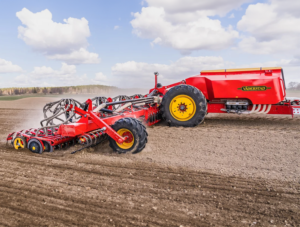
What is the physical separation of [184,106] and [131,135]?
2.67 meters

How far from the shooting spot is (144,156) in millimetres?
4980

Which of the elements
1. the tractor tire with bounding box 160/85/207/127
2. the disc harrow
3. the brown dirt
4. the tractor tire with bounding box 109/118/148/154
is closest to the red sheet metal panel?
the disc harrow

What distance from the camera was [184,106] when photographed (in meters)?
7.27

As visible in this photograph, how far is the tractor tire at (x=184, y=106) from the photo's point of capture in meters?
7.05

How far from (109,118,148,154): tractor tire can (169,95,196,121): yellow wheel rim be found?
252 centimetres

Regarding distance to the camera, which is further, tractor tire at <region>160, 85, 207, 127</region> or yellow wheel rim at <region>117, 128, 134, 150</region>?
→ tractor tire at <region>160, 85, 207, 127</region>

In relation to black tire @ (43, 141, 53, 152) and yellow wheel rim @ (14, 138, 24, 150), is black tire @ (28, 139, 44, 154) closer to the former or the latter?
black tire @ (43, 141, 53, 152)

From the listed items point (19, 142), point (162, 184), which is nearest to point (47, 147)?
point (19, 142)

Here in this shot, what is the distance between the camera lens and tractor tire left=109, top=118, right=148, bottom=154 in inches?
194

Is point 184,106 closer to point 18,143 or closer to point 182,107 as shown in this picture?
point 182,107

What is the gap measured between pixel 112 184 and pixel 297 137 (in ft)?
15.2

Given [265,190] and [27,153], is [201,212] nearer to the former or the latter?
[265,190]

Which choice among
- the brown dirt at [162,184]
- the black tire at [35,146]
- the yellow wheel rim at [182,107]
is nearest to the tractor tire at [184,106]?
the yellow wheel rim at [182,107]

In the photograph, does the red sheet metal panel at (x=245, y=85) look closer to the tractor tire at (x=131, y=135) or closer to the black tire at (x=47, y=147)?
Answer: the tractor tire at (x=131, y=135)
